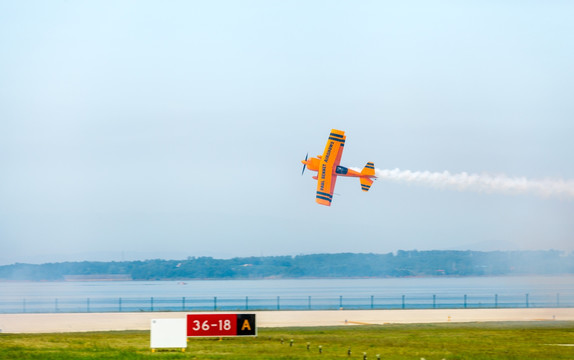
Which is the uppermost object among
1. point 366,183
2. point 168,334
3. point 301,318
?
point 366,183

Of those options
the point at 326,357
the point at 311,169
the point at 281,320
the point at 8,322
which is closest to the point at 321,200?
the point at 311,169

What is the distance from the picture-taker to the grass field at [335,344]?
39.0m

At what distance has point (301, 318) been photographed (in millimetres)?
65188

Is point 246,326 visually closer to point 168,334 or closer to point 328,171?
point 168,334

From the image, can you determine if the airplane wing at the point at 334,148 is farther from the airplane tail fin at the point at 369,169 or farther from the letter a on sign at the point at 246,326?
the letter a on sign at the point at 246,326

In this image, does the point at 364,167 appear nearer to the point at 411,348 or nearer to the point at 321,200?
the point at 321,200

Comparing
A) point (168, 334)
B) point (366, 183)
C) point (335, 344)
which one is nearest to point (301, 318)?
point (335, 344)

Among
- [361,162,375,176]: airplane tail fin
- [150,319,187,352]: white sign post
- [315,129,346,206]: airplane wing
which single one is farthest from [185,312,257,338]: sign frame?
[315,129,346,206]: airplane wing

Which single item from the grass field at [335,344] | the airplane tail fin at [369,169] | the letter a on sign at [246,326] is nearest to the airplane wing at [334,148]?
the airplane tail fin at [369,169]

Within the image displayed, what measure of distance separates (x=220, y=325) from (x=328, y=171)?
4772 cm

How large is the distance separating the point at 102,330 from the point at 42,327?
5011 millimetres

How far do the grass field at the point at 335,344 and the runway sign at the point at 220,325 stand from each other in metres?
0.65

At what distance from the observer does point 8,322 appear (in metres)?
61.8

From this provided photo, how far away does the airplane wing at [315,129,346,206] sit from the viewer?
298 feet
